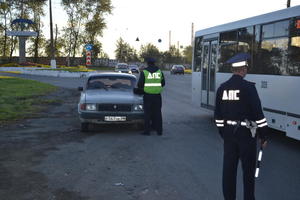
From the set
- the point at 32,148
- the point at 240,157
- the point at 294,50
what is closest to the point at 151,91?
the point at 32,148

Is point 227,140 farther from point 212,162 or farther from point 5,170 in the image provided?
point 5,170

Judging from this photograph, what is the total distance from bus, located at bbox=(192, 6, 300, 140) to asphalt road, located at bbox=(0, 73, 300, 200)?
85 centimetres

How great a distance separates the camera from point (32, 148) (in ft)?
28.0

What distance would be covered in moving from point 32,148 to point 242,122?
5433 mm

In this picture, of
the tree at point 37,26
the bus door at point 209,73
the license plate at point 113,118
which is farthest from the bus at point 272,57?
the tree at point 37,26

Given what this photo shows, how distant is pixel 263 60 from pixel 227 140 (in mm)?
5622

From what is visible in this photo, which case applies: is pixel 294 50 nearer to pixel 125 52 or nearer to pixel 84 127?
pixel 84 127

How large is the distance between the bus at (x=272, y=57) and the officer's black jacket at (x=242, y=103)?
4111mm

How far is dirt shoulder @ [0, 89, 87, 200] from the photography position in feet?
18.2

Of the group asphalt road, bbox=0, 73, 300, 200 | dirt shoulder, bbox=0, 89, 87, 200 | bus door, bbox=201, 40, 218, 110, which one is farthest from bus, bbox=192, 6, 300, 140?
dirt shoulder, bbox=0, 89, 87, 200

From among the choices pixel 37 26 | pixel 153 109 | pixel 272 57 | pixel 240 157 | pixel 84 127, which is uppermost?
pixel 37 26

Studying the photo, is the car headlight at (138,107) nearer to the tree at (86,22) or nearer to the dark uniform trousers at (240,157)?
the dark uniform trousers at (240,157)

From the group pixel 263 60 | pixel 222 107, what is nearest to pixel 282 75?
pixel 263 60

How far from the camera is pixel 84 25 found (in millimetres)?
82938
